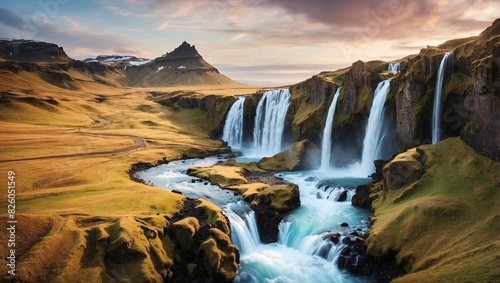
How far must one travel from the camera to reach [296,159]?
78.1 m

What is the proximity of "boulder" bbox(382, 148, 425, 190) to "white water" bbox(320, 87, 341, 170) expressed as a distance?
30.3 meters

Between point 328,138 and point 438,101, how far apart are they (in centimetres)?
2915

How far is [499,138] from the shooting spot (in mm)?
39938

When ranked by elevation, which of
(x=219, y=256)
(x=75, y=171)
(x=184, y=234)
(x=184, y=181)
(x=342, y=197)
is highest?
(x=342, y=197)

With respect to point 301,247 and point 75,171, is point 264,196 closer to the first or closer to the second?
point 301,247

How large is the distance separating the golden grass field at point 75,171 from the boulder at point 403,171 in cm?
2726

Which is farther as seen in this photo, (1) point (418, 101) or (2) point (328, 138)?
(2) point (328, 138)

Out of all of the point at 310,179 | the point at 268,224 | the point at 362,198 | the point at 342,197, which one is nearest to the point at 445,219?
the point at 362,198

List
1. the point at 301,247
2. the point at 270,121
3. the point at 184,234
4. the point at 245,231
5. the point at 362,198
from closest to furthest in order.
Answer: the point at 184,234 → the point at 301,247 → the point at 245,231 → the point at 362,198 → the point at 270,121

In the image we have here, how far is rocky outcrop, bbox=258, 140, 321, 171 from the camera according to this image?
76.9m

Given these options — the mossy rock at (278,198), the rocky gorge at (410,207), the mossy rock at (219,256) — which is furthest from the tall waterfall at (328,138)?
the mossy rock at (219,256)

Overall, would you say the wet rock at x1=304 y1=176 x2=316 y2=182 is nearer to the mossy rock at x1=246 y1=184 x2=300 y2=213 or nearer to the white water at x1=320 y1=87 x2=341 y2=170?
the white water at x1=320 y1=87 x2=341 y2=170

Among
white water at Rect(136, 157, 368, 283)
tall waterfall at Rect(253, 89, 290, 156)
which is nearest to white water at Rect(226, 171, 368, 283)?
white water at Rect(136, 157, 368, 283)

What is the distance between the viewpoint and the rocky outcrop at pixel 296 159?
76.9 m
